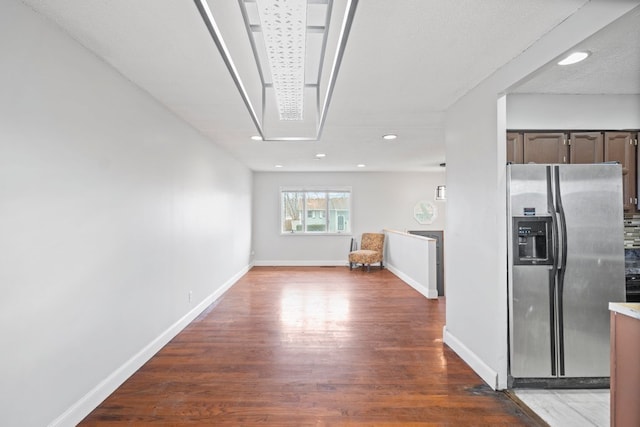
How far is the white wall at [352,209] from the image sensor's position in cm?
830

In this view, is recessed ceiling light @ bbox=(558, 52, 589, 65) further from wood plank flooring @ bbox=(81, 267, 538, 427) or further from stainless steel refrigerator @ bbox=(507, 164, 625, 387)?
wood plank flooring @ bbox=(81, 267, 538, 427)

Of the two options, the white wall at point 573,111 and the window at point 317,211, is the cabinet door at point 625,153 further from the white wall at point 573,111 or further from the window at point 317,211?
the window at point 317,211

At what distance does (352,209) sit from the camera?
329 inches

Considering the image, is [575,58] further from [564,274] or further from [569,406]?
[569,406]

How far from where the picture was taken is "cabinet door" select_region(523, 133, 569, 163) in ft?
9.29

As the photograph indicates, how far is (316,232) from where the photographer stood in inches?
328

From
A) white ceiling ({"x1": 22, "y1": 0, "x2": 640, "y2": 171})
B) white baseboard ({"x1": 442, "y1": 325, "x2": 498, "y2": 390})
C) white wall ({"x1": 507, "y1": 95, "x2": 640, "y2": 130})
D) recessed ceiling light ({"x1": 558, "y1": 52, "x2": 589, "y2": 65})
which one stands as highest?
white ceiling ({"x1": 22, "y1": 0, "x2": 640, "y2": 171})

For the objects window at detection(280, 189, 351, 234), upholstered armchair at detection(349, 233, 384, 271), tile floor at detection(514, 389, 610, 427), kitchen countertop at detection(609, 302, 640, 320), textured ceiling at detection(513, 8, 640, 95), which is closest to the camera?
kitchen countertop at detection(609, 302, 640, 320)

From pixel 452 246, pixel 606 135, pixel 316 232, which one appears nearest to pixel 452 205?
pixel 452 246

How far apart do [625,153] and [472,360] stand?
2.25 m

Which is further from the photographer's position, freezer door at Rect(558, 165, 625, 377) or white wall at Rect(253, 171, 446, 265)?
white wall at Rect(253, 171, 446, 265)

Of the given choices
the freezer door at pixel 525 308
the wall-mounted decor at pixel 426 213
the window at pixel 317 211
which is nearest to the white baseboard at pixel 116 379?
the freezer door at pixel 525 308

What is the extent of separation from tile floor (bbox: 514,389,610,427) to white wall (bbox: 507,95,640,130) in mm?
2119

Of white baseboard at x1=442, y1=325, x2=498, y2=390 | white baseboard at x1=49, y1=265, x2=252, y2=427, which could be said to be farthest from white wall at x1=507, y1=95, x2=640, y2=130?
white baseboard at x1=49, y1=265, x2=252, y2=427
